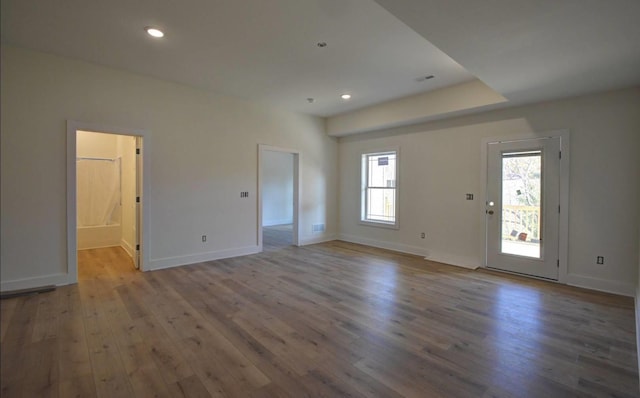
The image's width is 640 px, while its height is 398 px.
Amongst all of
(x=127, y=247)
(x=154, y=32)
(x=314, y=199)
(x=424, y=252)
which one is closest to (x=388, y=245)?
(x=424, y=252)

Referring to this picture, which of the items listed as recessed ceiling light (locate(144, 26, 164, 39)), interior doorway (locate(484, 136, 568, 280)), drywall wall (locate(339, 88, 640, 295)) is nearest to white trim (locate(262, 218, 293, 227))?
drywall wall (locate(339, 88, 640, 295))

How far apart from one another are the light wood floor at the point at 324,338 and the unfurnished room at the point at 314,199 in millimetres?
24

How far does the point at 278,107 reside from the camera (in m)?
6.11

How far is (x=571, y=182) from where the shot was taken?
416 centimetres

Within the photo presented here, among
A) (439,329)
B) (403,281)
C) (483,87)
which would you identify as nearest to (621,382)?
(439,329)

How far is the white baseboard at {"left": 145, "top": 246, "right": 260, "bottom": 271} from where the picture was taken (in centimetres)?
475

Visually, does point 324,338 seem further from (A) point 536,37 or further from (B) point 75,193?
(B) point 75,193

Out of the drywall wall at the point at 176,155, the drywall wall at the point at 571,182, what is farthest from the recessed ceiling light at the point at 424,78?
the drywall wall at the point at 176,155

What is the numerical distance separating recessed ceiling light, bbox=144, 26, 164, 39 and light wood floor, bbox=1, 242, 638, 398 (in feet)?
9.14

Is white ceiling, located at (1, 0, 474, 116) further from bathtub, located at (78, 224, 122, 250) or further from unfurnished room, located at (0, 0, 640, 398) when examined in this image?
bathtub, located at (78, 224, 122, 250)

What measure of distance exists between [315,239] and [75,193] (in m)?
4.31

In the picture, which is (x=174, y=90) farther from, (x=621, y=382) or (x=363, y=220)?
(x=621, y=382)

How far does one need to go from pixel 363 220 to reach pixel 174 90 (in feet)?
14.0

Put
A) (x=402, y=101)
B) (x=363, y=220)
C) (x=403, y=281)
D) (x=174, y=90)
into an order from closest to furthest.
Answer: (x=403, y=281), (x=174, y=90), (x=402, y=101), (x=363, y=220)
